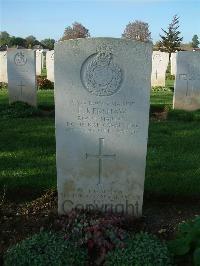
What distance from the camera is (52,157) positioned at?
6.04 metres

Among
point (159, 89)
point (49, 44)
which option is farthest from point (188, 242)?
point (49, 44)

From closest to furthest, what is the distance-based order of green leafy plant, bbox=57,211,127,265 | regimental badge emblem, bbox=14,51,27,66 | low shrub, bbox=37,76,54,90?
green leafy plant, bbox=57,211,127,265
regimental badge emblem, bbox=14,51,27,66
low shrub, bbox=37,76,54,90

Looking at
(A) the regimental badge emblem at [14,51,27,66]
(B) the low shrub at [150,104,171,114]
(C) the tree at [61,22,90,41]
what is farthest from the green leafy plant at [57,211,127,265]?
(C) the tree at [61,22,90,41]

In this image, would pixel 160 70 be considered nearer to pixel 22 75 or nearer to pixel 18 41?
pixel 22 75

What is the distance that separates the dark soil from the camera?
154 inches

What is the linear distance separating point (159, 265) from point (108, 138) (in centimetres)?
131

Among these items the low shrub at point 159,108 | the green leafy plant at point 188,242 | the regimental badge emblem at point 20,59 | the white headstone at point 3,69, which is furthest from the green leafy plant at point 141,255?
the white headstone at point 3,69

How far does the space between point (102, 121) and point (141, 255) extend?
1.29 meters

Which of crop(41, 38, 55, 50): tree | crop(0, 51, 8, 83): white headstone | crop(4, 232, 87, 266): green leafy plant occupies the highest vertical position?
crop(41, 38, 55, 50): tree

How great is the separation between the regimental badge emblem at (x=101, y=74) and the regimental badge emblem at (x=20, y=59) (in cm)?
734

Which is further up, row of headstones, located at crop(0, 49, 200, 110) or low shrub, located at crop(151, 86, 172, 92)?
row of headstones, located at crop(0, 49, 200, 110)

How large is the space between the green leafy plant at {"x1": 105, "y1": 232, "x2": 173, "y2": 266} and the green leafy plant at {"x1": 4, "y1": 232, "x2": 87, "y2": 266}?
0.84 ft

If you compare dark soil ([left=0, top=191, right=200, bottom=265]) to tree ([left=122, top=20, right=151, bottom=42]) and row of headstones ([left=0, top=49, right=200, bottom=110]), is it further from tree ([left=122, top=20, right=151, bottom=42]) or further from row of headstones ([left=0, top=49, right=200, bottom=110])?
tree ([left=122, top=20, right=151, bottom=42])

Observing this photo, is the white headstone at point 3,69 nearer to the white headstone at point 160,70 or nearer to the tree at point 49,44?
the white headstone at point 160,70
